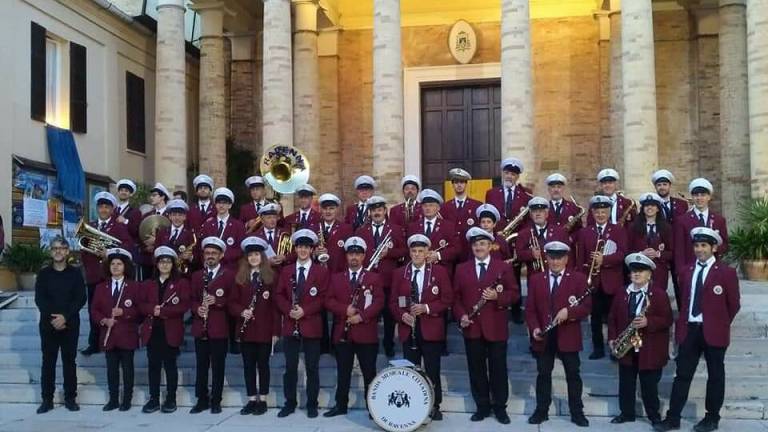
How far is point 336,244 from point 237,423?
252 cm

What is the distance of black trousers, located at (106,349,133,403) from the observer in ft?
31.8

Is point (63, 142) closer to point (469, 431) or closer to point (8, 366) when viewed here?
point (8, 366)

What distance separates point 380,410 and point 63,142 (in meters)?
13.6

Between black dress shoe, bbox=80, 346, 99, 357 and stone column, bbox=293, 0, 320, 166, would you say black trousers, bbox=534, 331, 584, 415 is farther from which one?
stone column, bbox=293, 0, 320, 166

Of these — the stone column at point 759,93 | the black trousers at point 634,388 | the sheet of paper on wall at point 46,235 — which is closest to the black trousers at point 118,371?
the black trousers at point 634,388

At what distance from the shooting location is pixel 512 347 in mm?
10617

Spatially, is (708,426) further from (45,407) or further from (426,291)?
(45,407)

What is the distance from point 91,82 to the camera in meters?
20.6

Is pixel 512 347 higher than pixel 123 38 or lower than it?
lower

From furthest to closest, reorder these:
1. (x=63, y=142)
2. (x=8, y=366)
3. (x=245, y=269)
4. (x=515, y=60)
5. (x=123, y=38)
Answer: (x=123, y=38) → (x=63, y=142) → (x=515, y=60) → (x=8, y=366) → (x=245, y=269)

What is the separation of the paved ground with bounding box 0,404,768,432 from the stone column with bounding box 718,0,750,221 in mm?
12174

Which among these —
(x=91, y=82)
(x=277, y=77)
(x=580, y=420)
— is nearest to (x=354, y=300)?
(x=580, y=420)

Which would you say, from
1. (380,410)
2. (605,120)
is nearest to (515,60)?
(605,120)

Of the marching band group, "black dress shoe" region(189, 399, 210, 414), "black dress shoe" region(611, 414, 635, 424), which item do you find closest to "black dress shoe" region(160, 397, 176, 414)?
the marching band group
